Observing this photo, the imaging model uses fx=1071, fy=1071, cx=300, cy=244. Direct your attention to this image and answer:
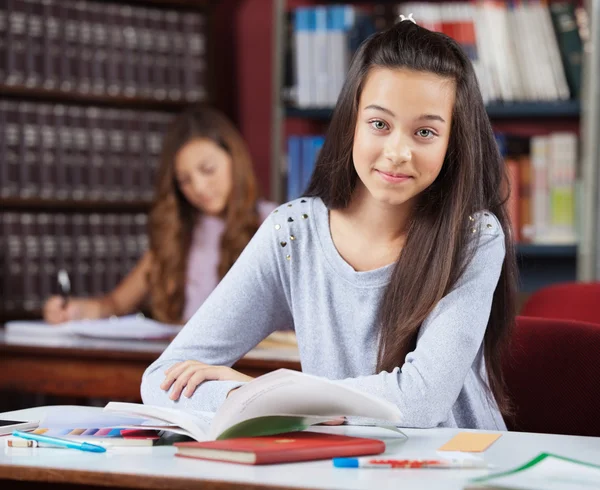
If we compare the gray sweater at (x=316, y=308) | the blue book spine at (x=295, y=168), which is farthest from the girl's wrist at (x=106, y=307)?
the gray sweater at (x=316, y=308)

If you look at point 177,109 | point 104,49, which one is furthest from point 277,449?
point 177,109

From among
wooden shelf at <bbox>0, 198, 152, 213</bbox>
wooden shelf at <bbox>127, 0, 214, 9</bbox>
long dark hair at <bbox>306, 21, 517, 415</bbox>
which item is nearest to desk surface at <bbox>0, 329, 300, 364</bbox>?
long dark hair at <bbox>306, 21, 517, 415</bbox>

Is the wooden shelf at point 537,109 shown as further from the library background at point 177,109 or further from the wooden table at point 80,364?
the wooden table at point 80,364

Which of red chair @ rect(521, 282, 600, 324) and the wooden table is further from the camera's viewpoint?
the wooden table

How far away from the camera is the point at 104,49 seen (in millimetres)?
4074

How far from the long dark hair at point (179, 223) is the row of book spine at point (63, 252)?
0.76 m

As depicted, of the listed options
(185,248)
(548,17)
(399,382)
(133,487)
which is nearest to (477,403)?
(399,382)

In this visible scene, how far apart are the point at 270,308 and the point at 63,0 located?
8.51 feet

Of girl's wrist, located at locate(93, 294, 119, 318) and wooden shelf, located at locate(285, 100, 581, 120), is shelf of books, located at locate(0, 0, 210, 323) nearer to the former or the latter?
girl's wrist, located at locate(93, 294, 119, 318)

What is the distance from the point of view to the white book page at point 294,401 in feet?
3.95

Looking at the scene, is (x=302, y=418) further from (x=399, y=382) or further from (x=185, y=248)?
(x=185, y=248)

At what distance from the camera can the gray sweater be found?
1.58 meters

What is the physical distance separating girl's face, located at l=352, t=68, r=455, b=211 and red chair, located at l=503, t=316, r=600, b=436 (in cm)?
39

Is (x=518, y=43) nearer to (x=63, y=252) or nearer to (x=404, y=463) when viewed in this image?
(x=63, y=252)
